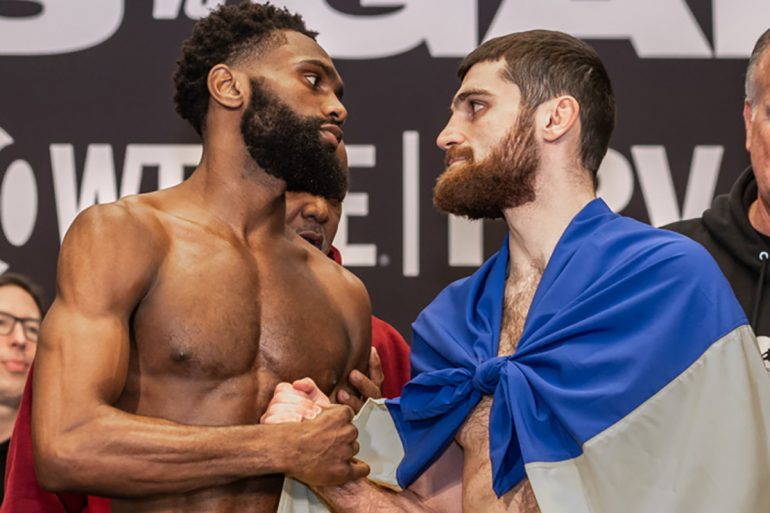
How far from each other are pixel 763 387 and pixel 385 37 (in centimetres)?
193

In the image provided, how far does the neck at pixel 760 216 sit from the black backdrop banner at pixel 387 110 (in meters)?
0.69

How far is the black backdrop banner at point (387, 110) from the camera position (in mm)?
3459

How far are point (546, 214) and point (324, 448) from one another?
59cm

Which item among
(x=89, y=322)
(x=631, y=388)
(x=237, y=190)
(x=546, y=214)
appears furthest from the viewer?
(x=237, y=190)

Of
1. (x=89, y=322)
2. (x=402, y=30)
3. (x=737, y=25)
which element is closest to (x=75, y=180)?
(x=402, y=30)

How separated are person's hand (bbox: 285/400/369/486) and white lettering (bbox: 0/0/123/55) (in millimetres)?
1773

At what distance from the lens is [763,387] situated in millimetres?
1919

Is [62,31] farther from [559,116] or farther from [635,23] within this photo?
[559,116]

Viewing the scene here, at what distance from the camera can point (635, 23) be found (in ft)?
11.7

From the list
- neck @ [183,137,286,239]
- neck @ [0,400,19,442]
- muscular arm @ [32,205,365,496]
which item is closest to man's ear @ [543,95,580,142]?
neck @ [183,137,286,239]

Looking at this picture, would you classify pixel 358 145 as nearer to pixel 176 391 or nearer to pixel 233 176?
pixel 233 176

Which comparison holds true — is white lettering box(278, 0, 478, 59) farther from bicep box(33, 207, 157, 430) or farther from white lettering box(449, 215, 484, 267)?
bicep box(33, 207, 157, 430)

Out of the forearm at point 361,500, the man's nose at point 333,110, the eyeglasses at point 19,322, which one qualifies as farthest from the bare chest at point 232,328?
the eyeglasses at point 19,322

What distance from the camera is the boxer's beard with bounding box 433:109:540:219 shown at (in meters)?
2.23
